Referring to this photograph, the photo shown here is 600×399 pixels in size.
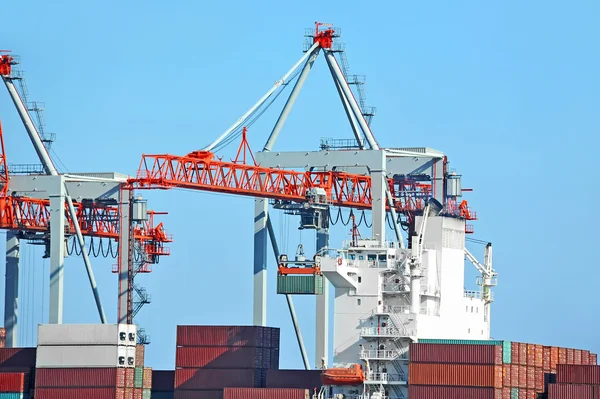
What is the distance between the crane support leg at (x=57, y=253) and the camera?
88312 millimetres

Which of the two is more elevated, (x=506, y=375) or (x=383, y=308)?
(x=383, y=308)

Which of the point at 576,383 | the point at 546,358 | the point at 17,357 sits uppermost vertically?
the point at 546,358

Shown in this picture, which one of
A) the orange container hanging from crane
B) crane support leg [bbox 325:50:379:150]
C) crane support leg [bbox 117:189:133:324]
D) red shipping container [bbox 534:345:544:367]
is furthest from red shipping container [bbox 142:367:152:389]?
crane support leg [bbox 325:50:379:150]

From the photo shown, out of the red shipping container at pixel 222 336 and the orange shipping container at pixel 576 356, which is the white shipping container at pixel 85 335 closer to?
the red shipping container at pixel 222 336

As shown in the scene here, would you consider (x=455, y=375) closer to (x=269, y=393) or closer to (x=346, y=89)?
(x=269, y=393)

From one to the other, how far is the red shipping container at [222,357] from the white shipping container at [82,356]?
9.10 feet

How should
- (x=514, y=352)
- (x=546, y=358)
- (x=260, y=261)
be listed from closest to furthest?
(x=514, y=352), (x=546, y=358), (x=260, y=261)

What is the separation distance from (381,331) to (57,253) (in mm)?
23599

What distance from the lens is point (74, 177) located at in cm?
9031

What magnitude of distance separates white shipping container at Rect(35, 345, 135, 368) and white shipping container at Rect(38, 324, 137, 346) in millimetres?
228

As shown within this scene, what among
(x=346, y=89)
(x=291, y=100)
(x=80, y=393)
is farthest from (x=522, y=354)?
(x=346, y=89)

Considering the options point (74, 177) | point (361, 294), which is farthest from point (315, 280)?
point (74, 177)

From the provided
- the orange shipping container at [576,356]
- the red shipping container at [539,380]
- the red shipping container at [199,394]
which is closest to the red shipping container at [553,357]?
the red shipping container at [539,380]

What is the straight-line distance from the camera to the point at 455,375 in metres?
68.8
